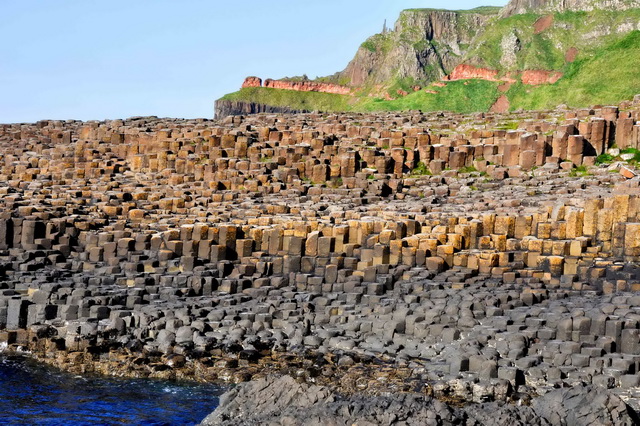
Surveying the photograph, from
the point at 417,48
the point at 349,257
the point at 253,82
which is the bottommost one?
the point at 349,257

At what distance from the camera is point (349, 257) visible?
27062 mm

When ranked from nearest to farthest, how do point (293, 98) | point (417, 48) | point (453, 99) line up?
point (453, 99) → point (417, 48) → point (293, 98)

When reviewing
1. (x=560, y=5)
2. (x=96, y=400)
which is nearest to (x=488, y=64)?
(x=560, y=5)

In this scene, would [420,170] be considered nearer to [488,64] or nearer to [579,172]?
[579,172]

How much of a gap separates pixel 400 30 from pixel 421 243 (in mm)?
70551

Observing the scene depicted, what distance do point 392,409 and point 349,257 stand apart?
1307 centimetres

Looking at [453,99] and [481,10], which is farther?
[481,10]

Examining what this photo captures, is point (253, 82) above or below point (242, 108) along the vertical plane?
above

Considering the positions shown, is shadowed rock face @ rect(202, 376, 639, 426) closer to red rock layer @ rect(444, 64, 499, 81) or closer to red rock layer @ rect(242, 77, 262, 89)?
red rock layer @ rect(444, 64, 499, 81)

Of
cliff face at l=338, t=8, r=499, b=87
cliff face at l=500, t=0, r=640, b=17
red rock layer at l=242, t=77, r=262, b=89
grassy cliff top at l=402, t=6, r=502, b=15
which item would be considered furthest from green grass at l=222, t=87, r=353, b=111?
cliff face at l=500, t=0, r=640, b=17

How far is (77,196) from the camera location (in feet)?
114

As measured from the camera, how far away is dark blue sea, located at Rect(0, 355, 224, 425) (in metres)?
18.6

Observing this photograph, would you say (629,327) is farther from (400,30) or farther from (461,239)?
(400,30)

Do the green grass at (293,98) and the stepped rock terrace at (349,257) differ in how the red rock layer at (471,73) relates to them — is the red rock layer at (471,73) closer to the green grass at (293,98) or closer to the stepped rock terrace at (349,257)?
the green grass at (293,98)
